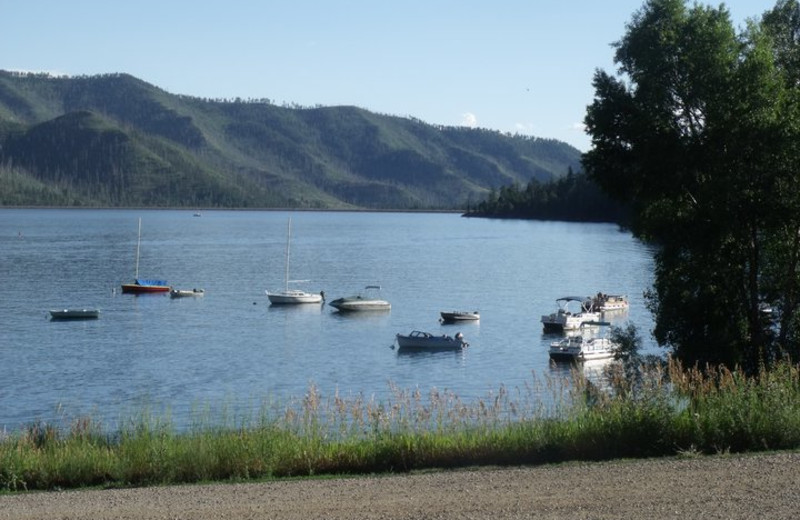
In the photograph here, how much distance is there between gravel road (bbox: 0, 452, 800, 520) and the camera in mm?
10406

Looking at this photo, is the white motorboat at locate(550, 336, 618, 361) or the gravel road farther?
the white motorboat at locate(550, 336, 618, 361)

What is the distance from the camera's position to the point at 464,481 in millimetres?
11898

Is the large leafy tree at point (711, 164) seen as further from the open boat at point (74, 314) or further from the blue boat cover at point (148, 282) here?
the blue boat cover at point (148, 282)

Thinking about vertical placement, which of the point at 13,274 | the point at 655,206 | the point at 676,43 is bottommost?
the point at 13,274

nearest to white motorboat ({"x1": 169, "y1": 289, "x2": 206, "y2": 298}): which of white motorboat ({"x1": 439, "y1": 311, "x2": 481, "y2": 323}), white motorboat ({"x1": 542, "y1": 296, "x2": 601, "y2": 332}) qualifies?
white motorboat ({"x1": 439, "y1": 311, "x2": 481, "y2": 323})

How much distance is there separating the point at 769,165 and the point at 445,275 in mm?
77678

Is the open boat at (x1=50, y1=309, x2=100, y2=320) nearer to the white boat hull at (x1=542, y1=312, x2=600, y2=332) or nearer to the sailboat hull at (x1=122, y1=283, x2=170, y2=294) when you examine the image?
the sailboat hull at (x1=122, y1=283, x2=170, y2=294)

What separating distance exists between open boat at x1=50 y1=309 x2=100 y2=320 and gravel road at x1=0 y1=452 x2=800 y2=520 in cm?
5405

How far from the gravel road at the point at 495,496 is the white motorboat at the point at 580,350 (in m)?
37.1

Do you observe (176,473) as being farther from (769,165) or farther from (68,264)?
(68,264)

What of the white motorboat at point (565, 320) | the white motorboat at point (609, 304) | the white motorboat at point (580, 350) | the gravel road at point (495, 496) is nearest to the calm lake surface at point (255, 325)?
the white motorboat at point (580, 350)

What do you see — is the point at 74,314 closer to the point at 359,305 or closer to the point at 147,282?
the point at 359,305

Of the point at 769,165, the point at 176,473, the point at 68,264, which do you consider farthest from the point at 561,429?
the point at 68,264

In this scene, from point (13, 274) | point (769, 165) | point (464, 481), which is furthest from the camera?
point (13, 274)
